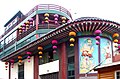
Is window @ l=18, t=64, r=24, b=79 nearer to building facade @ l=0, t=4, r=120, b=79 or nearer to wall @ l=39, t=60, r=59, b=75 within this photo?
building facade @ l=0, t=4, r=120, b=79

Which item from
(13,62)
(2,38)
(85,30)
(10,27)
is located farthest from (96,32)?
(2,38)

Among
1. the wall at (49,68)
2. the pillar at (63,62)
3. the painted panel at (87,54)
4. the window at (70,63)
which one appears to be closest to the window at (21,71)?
the wall at (49,68)

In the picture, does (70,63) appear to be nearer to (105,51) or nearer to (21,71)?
(105,51)

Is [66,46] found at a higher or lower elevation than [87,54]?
higher

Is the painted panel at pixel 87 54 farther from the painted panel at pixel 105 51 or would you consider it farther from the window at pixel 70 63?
the window at pixel 70 63

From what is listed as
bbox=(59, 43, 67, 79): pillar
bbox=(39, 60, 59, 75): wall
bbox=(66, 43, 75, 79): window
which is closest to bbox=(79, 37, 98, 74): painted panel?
bbox=(66, 43, 75, 79): window

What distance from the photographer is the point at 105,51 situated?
68.3 ft

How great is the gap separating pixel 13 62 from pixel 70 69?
1268cm

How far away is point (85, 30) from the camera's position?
19891mm

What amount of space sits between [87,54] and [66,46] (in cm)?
235

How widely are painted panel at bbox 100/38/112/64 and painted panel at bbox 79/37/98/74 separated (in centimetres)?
71

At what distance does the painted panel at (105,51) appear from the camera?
20.4 meters

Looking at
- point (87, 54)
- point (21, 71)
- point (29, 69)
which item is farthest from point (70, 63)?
point (21, 71)

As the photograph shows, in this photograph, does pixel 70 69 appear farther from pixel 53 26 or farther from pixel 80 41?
pixel 53 26
